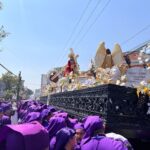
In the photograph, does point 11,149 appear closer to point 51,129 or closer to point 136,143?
point 51,129

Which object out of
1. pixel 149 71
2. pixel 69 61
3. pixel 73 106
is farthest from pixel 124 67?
pixel 69 61

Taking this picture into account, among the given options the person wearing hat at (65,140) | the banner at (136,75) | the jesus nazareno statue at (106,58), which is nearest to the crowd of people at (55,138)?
the person wearing hat at (65,140)

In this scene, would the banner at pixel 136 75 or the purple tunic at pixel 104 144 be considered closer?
the purple tunic at pixel 104 144

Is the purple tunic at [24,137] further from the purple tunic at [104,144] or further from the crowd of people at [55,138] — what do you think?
the purple tunic at [104,144]

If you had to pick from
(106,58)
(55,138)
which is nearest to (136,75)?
Result: (106,58)

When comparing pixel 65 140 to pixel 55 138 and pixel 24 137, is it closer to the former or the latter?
pixel 55 138

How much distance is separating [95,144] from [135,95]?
2.50 metres

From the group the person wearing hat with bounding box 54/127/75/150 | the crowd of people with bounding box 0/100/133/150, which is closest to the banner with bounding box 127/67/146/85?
the crowd of people with bounding box 0/100/133/150

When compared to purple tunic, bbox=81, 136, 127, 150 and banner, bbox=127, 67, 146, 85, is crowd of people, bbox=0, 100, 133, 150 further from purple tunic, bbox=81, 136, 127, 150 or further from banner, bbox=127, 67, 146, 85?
banner, bbox=127, 67, 146, 85

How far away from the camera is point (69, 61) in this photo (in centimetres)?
1552

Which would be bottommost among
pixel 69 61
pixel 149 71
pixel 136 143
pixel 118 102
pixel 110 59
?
pixel 136 143

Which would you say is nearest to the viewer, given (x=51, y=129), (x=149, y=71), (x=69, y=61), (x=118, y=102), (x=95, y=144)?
(x=95, y=144)

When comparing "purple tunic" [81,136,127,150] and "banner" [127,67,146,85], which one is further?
"banner" [127,67,146,85]

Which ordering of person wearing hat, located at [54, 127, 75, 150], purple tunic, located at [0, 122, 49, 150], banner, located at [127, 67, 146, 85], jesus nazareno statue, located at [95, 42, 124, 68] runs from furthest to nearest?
jesus nazareno statue, located at [95, 42, 124, 68] → banner, located at [127, 67, 146, 85] → person wearing hat, located at [54, 127, 75, 150] → purple tunic, located at [0, 122, 49, 150]
